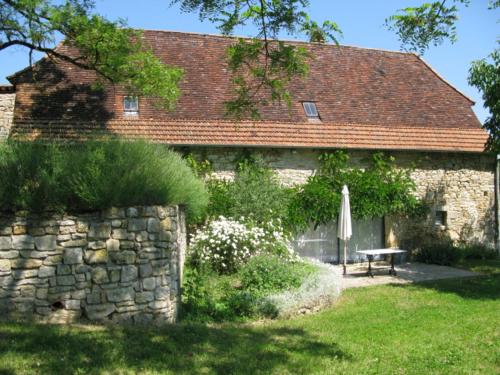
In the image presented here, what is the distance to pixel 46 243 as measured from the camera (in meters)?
6.74

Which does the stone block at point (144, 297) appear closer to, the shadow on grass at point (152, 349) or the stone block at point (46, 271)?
the shadow on grass at point (152, 349)

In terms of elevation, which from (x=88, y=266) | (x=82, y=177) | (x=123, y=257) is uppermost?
(x=82, y=177)

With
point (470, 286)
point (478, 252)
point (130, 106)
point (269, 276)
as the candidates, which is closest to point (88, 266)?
point (269, 276)

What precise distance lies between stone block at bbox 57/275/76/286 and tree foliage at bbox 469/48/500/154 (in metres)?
9.05

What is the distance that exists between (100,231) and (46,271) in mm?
Result: 860

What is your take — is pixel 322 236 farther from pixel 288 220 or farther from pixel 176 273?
pixel 176 273

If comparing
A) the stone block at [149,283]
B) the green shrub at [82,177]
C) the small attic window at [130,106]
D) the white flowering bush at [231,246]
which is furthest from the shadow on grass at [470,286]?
the small attic window at [130,106]

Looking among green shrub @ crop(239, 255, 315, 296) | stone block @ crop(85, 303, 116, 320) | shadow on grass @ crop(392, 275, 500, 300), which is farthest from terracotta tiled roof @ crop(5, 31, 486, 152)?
stone block @ crop(85, 303, 116, 320)

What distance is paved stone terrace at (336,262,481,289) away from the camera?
37.0 feet

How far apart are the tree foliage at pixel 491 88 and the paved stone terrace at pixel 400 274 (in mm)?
3155

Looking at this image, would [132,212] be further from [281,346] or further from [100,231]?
[281,346]

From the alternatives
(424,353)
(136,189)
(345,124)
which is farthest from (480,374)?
(345,124)

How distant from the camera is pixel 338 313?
8.38 m

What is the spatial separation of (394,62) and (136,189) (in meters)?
12.8
